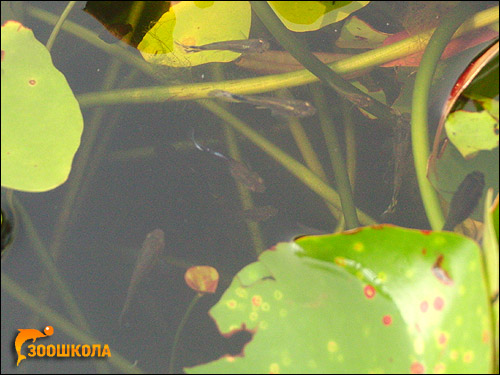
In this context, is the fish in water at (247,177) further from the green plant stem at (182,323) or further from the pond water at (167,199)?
the green plant stem at (182,323)

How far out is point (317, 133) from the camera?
4.09 feet

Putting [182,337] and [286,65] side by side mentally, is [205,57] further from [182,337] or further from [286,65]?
[182,337]

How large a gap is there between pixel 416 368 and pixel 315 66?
82 cm

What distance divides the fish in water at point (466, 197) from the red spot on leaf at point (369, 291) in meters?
0.37

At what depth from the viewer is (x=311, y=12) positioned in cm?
112

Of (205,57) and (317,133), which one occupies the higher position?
(205,57)

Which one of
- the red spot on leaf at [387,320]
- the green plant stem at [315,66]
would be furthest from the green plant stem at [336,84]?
Result: the red spot on leaf at [387,320]

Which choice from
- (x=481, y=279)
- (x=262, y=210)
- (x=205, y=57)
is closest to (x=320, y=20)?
(x=205, y=57)

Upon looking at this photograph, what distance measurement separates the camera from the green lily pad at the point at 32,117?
902 millimetres

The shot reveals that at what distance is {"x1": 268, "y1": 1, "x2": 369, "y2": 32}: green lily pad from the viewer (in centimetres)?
110

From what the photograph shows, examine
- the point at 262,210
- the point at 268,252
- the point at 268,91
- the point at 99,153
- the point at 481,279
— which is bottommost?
the point at 481,279

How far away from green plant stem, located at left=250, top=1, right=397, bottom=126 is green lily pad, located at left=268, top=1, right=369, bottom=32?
0.02 meters

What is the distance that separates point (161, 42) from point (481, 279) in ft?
3.27

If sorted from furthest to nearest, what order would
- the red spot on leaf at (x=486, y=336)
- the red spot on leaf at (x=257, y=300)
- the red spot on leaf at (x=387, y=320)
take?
the red spot on leaf at (x=257, y=300) < the red spot on leaf at (x=387, y=320) < the red spot on leaf at (x=486, y=336)
